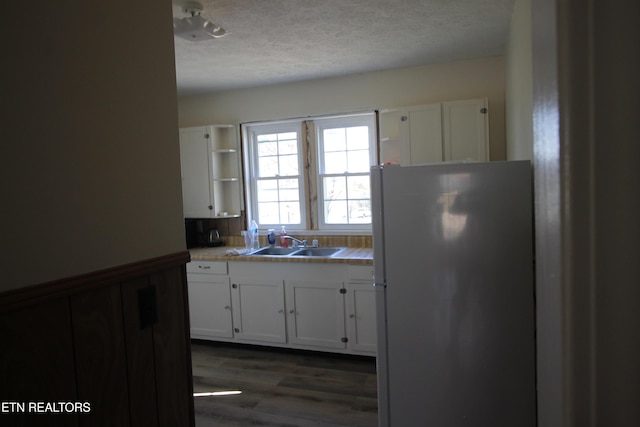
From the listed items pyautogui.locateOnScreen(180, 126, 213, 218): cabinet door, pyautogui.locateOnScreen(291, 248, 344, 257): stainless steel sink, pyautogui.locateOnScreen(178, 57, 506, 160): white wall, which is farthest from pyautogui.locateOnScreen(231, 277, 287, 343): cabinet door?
pyautogui.locateOnScreen(178, 57, 506, 160): white wall

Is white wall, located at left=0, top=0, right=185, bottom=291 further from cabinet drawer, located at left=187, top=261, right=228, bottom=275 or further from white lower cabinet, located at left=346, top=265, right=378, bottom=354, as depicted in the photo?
cabinet drawer, located at left=187, top=261, right=228, bottom=275

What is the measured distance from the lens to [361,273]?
3277 millimetres

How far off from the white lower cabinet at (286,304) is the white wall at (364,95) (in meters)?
1.57

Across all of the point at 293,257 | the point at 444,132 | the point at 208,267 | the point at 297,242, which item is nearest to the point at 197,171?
the point at 208,267

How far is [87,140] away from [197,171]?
125 inches

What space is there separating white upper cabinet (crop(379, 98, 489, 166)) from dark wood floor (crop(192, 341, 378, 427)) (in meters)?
1.83

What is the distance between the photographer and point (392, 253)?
6.62ft

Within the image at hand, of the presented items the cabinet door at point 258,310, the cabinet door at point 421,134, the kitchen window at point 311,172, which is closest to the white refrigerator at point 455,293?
the cabinet door at point 421,134

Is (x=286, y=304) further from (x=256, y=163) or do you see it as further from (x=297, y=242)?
(x=256, y=163)

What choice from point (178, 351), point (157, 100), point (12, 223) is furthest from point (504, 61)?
point (12, 223)

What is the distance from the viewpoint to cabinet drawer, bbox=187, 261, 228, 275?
3691 millimetres

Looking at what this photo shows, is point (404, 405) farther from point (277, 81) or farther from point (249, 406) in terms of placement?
point (277, 81)

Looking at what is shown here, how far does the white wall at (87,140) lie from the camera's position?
0.88 m

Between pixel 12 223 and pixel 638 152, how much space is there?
1076mm
